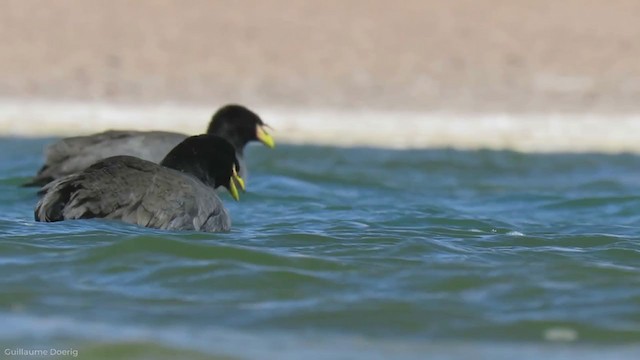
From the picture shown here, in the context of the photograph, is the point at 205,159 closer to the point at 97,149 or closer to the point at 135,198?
the point at 135,198

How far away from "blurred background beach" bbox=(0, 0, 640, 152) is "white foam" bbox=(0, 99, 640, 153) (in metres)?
0.03

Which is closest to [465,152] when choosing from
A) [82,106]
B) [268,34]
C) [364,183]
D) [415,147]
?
[415,147]

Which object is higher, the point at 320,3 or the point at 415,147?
the point at 320,3

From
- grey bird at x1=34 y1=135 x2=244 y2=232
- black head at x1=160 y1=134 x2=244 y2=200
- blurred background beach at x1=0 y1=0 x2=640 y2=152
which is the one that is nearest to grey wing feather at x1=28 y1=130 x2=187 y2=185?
black head at x1=160 y1=134 x2=244 y2=200

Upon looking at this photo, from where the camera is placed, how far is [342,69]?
24297 millimetres

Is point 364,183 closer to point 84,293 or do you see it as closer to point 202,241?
point 202,241

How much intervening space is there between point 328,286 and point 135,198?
141 cm

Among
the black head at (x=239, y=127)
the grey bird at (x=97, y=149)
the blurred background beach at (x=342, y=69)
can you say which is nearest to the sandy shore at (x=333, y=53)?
the blurred background beach at (x=342, y=69)

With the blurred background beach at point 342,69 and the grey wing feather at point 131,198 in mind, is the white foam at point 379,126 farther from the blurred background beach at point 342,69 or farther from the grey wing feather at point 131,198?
the grey wing feather at point 131,198

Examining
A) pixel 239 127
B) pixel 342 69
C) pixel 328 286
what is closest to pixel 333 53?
pixel 342 69

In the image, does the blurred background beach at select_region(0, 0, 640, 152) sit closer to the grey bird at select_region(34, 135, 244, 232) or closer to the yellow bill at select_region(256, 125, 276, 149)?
the yellow bill at select_region(256, 125, 276, 149)

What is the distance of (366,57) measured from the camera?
25.1 meters

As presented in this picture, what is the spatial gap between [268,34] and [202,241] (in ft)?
63.0

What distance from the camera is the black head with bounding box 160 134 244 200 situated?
332 inches
